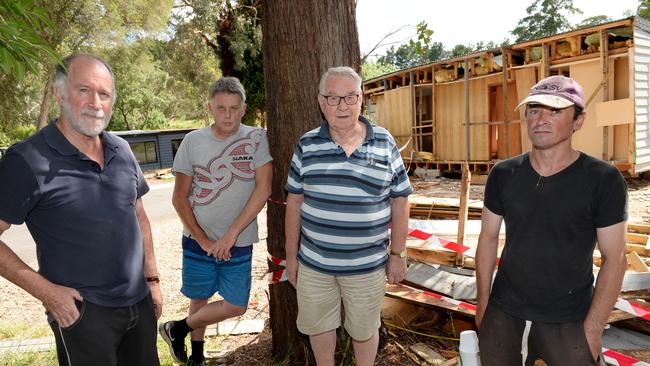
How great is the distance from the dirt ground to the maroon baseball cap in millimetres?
2387

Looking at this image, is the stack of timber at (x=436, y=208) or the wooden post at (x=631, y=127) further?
the wooden post at (x=631, y=127)

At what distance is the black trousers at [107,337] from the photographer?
2.23m

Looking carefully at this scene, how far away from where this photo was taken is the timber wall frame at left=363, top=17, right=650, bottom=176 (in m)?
11.1

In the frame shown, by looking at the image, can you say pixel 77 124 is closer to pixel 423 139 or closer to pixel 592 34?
pixel 592 34

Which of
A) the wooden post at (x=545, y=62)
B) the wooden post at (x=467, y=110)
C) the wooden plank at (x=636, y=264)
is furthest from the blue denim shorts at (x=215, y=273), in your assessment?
the wooden post at (x=467, y=110)

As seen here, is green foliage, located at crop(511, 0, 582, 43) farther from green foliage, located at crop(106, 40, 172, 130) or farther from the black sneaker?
the black sneaker

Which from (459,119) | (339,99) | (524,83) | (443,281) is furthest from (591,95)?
(339,99)

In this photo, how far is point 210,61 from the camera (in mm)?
27125

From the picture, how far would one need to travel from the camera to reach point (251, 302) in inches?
218

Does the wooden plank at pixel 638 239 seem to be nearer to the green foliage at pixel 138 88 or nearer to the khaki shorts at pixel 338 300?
the khaki shorts at pixel 338 300

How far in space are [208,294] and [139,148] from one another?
2744 centimetres

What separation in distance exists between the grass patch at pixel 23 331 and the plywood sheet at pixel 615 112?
41.1 feet

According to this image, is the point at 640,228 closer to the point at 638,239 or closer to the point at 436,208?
the point at 638,239

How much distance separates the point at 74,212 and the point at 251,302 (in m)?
3.62
